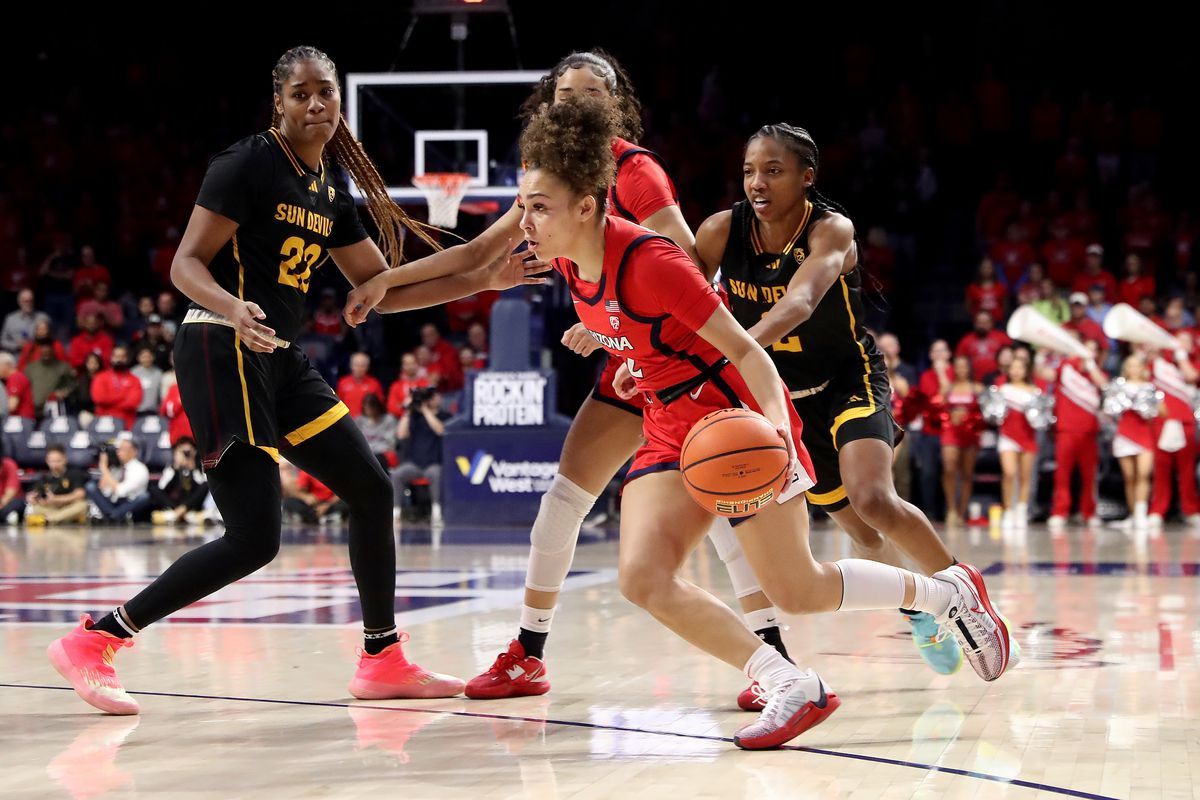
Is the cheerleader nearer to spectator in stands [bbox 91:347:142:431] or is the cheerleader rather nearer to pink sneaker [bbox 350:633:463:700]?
spectator in stands [bbox 91:347:142:431]

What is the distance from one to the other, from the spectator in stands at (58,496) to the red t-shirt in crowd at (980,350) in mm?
9168

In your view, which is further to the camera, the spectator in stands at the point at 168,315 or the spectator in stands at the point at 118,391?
the spectator in stands at the point at 168,315

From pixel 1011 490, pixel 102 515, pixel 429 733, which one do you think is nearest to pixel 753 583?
pixel 429 733

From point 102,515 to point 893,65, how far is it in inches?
468

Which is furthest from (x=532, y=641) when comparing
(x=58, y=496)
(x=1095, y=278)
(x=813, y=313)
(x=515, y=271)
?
(x=1095, y=278)

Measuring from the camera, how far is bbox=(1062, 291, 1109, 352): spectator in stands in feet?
47.2

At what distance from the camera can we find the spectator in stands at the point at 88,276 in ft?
57.6

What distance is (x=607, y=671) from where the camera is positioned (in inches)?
200

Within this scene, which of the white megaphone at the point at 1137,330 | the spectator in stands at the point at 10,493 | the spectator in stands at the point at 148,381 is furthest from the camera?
the spectator in stands at the point at 148,381

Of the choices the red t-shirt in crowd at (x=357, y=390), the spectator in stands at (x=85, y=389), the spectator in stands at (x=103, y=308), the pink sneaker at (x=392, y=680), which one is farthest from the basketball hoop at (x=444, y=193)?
the pink sneaker at (x=392, y=680)

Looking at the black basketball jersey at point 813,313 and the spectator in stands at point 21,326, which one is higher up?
the spectator in stands at point 21,326

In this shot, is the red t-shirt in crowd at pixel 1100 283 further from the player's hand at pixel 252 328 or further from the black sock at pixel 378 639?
the player's hand at pixel 252 328

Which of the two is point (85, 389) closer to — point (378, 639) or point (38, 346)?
point (38, 346)

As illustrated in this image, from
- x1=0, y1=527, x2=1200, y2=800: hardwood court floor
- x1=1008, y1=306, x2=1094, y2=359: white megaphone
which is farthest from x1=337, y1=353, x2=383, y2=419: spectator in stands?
x1=0, y1=527, x2=1200, y2=800: hardwood court floor
